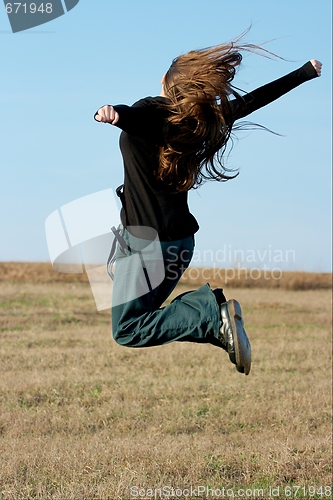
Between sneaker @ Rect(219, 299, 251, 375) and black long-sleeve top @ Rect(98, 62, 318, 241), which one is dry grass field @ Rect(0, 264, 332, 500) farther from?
black long-sleeve top @ Rect(98, 62, 318, 241)

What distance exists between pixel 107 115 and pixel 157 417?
14.6 ft

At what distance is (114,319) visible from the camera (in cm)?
411

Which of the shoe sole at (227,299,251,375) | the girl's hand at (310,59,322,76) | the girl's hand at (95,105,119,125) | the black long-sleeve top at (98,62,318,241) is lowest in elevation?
the shoe sole at (227,299,251,375)

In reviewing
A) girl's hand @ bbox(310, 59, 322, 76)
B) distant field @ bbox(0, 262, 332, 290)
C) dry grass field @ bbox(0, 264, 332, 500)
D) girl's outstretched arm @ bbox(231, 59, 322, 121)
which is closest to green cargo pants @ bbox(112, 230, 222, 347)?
girl's outstretched arm @ bbox(231, 59, 322, 121)

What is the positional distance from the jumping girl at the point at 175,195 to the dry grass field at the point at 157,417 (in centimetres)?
155

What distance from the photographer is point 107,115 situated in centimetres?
354

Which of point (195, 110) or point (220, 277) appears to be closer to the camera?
point (195, 110)

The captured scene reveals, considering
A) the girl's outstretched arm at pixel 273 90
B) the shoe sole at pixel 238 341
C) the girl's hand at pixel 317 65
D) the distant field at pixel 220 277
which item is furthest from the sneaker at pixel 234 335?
the distant field at pixel 220 277

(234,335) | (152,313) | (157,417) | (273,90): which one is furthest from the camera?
(157,417)

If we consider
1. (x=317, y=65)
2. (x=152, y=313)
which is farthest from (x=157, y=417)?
(x=317, y=65)

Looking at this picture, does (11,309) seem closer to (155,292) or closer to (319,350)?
(319,350)

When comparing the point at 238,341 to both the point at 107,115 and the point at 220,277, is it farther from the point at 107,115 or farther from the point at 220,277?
the point at 220,277

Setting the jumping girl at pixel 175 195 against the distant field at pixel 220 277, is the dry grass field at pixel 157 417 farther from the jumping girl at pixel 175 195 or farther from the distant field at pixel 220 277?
the distant field at pixel 220 277

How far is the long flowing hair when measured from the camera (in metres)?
4.11
